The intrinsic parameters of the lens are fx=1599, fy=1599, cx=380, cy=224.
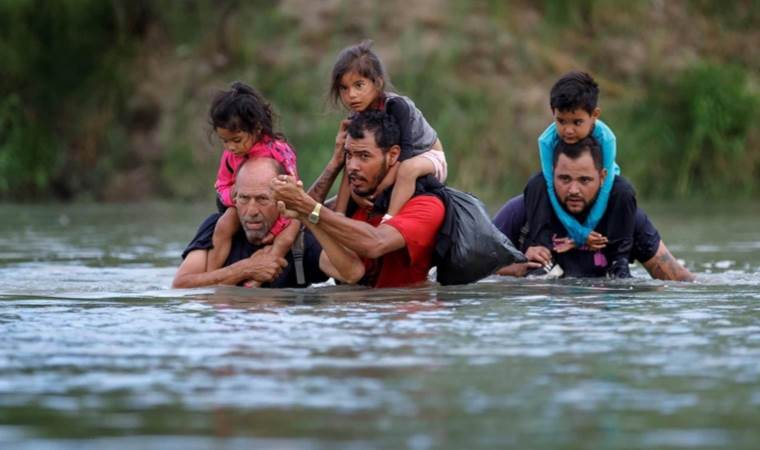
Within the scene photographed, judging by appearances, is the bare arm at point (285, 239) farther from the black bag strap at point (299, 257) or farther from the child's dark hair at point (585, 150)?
the child's dark hair at point (585, 150)

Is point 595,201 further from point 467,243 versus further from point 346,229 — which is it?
point 346,229

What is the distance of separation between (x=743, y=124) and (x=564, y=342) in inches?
657

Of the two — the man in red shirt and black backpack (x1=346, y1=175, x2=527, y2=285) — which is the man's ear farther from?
black backpack (x1=346, y1=175, x2=527, y2=285)

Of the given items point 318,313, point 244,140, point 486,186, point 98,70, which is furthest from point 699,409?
point 98,70

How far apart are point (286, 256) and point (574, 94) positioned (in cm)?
206

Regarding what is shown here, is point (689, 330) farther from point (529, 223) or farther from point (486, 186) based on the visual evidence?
point (486, 186)

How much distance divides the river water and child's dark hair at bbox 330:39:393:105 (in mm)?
1270

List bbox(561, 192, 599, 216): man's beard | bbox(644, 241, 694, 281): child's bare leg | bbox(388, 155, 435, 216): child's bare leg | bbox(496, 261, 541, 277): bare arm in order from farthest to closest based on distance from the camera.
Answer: bbox(644, 241, 694, 281): child's bare leg < bbox(496, 261, 541, 277): bare arm < bbox(561, 192, 599, 216): man's beard < bbox(388, 155, 435, 216): child's bare leg

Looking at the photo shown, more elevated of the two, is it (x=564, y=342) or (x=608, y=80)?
(x=608, y=80)

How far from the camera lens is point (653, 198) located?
74.8ft

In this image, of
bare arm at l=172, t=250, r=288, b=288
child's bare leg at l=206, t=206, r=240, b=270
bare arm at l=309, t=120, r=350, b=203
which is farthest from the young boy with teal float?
child's bare leg at l=206, t=206, r=240, b=270

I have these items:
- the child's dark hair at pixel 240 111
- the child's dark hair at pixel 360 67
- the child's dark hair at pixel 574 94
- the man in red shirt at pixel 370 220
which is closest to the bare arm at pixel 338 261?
the man in red shirt at pixel 370 220

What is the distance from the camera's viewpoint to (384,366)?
623cm

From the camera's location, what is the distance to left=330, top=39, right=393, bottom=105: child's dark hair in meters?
9.61
